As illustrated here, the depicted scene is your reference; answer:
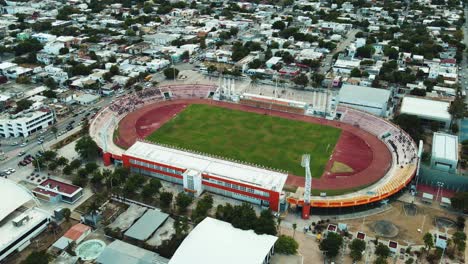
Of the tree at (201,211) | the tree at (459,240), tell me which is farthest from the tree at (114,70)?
the tree at (459,240)

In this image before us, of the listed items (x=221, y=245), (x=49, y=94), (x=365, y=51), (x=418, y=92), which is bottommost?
(x=221, y=245)

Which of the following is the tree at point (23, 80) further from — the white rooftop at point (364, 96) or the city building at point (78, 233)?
the white rooftop at point (364, 96)

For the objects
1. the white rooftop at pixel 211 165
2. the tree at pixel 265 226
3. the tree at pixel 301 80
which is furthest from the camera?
the tree at pixel 301 80

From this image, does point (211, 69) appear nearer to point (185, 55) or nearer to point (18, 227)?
point (185, 55)

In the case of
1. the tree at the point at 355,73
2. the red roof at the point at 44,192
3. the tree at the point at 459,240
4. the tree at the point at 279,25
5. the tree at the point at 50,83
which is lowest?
the red roof at the point at 44,192

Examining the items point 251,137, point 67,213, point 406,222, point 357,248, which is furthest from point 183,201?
point 406,222

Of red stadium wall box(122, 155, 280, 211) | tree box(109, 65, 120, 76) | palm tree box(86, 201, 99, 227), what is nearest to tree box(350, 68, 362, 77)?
red stadium wall box(122, 155, 280, 211)

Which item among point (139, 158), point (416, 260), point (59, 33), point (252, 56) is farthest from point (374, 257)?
point (59, 33)
